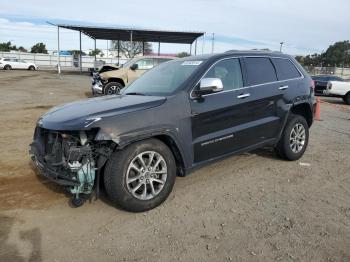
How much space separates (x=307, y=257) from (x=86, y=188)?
231 cm

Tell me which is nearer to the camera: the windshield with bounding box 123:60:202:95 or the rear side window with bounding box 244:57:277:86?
the windshield with bounding box 123:60:202:95

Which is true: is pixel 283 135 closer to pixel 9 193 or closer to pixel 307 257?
pixel 307 257

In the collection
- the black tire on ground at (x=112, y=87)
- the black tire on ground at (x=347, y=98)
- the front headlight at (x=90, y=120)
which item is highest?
the front headlight at (x=90, y=120)

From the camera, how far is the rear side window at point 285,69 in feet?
19.8

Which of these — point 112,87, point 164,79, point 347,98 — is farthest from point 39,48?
point 164,79

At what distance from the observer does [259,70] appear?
18.6 feet

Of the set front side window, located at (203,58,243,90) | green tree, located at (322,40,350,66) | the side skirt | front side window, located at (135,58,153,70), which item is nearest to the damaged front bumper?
the side skirt

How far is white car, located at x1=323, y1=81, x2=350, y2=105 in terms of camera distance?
61.8 ft

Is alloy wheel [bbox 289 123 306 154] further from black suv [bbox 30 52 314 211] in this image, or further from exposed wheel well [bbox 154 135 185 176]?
exposed wheel well [bbox 154 135 185 176]

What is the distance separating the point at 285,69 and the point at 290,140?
3.86 feet

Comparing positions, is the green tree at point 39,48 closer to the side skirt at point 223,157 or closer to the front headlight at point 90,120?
the side skirt at point 223,157

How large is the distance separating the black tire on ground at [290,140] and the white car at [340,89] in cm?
1402

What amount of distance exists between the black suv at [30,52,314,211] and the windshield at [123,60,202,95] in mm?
22

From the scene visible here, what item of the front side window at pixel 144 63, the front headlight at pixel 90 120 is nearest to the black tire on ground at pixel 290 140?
the front headlight at pixel 90 120
